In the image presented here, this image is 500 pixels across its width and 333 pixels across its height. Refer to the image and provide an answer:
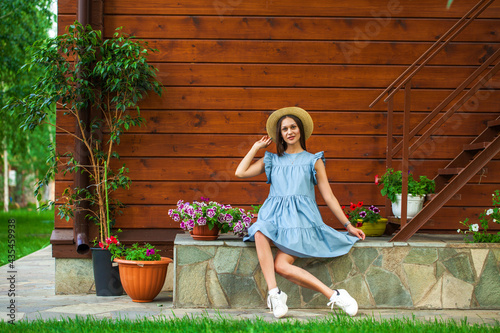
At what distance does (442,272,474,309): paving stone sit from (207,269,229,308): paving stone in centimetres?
171

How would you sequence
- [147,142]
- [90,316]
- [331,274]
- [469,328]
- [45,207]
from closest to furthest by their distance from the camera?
1. [469,328]
2. [90,316]
3. [331,274]
4. [45,207]
5. [147,142]

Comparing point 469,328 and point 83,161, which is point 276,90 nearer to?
point 83,161

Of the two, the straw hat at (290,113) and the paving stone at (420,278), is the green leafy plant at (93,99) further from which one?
the paving stone at (420,278)

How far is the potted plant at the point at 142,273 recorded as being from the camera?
13.4ft

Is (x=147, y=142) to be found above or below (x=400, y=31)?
below

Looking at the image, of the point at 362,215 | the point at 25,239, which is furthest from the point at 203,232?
the point at 25,239

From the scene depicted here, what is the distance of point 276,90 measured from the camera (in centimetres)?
494

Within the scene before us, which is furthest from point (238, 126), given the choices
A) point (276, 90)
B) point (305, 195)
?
point (305, 195)

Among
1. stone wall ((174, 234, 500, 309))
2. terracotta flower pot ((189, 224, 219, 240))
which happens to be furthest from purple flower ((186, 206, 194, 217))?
stone wall ((174, 234, 500, 309))

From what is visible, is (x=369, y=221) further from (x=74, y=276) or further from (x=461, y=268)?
(x=74, y=276)

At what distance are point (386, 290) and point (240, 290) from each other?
113 centimetres

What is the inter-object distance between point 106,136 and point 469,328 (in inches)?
132

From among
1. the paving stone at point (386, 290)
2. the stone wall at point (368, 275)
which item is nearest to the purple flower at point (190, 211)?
the stone wall at point (368, 275)

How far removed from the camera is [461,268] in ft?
13.5
